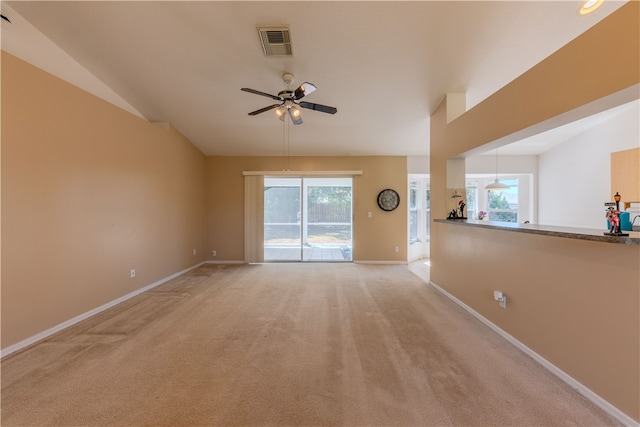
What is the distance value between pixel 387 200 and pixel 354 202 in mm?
763

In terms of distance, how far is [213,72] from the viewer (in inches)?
119

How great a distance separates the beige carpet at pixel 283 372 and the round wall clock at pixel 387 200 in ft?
9.28

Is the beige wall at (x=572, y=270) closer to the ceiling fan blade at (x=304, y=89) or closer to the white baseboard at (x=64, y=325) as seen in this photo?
the ceiling fan blade at (x=304, y=89)

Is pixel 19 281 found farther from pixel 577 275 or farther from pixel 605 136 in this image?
pixel 605 136

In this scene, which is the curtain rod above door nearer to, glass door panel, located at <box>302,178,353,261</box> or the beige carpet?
glass door panel, located at <box>302,178,353,261</box>

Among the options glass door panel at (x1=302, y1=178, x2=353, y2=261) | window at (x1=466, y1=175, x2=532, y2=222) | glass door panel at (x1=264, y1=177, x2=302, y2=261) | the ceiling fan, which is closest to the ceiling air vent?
the ceiling fan

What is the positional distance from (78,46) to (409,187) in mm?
5867

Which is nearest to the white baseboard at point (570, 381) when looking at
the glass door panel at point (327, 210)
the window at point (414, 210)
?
the window at point (414, 210)

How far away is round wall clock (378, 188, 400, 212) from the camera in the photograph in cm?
558

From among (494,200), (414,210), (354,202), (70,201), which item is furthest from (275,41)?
(494,200)

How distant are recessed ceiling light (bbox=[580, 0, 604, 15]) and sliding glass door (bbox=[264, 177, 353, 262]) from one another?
4.31 metres

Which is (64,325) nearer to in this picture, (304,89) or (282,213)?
(304,89)

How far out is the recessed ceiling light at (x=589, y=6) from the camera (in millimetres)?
1912

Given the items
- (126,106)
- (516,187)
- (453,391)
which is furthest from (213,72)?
(516,187)
